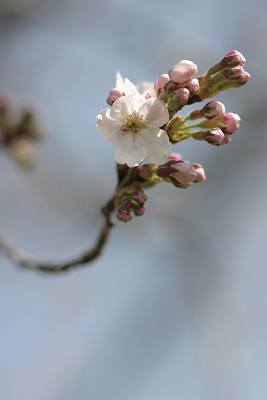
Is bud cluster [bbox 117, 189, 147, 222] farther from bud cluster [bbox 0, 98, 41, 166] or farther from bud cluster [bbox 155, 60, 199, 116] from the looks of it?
bud cluster [bbox 0, 98, 41, 166]

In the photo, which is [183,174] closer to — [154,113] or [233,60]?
[154,113]

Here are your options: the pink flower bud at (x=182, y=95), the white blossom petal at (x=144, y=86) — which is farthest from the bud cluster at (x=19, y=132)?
A: the pink flower bud at (x=182, y=95)

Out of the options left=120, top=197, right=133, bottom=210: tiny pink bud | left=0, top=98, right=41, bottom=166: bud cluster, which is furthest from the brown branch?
left=0, top=98, right=41, bottom=166: bud cluster

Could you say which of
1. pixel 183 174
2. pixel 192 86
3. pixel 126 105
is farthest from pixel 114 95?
pixel 183 174

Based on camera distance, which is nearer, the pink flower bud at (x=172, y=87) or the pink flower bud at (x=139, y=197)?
the pink flower bud at (x=172, y=87)

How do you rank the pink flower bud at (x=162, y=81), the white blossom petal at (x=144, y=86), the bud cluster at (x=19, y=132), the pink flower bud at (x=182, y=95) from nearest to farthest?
the pink flower bud at (x=182, y=95), the pink flower bud at (x=162, y=81), the white blossom petal at (x=144, y=86), the bud cluster at (x=19, y=132)

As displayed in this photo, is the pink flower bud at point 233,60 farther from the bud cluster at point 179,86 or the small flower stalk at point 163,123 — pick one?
the bud cluster at point 179,86
